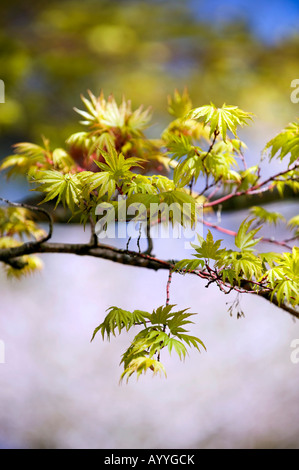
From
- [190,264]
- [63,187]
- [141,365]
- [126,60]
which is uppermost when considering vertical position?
[126,60]

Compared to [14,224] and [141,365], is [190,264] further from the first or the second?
[14,224]

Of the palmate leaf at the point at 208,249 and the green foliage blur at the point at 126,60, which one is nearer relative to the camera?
the palmate leaf at the point at 208,249

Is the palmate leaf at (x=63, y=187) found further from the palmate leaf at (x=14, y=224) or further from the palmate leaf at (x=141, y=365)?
the palmate leaf at (x=14, y=224)

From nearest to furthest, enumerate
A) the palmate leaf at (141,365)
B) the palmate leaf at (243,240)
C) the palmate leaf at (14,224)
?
the palmate leaf at (141,365), the palmate leaf at (243,240), the palmate leaf at (14,224)

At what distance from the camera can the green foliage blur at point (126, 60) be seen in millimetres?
2279

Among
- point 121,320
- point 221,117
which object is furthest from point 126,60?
point 121,320

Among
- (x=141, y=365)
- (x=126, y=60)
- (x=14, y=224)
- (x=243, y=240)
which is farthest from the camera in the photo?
(x=126, y=60)

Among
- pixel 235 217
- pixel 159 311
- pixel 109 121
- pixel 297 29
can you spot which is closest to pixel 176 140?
pixel 109 121

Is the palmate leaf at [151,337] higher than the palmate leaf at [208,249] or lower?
lower

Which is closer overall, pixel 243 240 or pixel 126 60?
pixel 243 240

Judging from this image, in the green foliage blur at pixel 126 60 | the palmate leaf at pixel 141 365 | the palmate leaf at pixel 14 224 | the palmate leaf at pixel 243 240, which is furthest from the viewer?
the green foliage blur at pixel 126 60

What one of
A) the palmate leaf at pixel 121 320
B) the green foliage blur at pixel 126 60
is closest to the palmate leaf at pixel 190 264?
Result: the palmate leaf at pixel 121 320

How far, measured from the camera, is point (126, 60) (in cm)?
232

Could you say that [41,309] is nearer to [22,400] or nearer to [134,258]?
[22,400]
